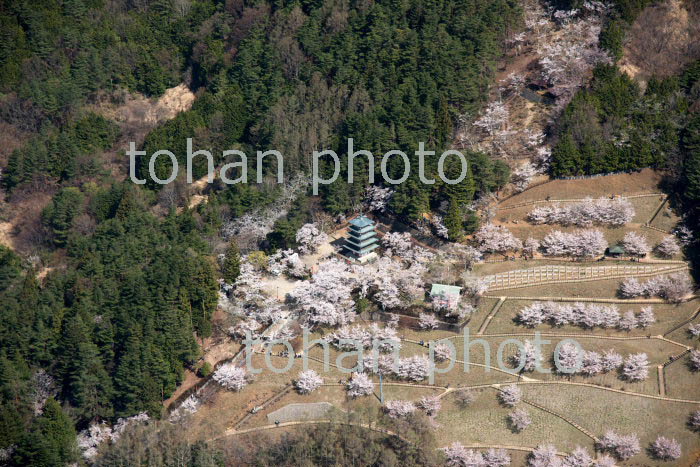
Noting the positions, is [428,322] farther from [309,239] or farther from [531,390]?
[309,239]

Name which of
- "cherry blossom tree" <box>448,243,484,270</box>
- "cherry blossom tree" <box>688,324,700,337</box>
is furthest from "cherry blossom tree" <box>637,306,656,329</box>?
"cherry blossom tree" <box>448,243,484,270</box>

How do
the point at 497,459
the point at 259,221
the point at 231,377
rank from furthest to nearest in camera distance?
the point at 259,221 < the point at 231,377 < the point at 497,459

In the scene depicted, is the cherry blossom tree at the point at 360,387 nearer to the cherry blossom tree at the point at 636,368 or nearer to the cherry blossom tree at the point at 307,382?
the cherry blossom tree at the point at 307,382

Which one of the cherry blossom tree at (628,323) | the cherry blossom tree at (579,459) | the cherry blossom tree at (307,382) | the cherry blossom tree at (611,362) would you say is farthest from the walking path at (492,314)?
the cherry blossom tree at (307,382)

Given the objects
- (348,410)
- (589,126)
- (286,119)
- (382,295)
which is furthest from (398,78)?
(348,410)

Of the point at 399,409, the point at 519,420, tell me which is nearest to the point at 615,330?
the point at 519,420

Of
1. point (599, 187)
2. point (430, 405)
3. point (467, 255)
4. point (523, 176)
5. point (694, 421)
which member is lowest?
point (694, 421)

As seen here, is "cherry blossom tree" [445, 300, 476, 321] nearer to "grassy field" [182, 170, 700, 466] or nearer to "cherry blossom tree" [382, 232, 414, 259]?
"grassy field" [182, 170, 700, 466]
